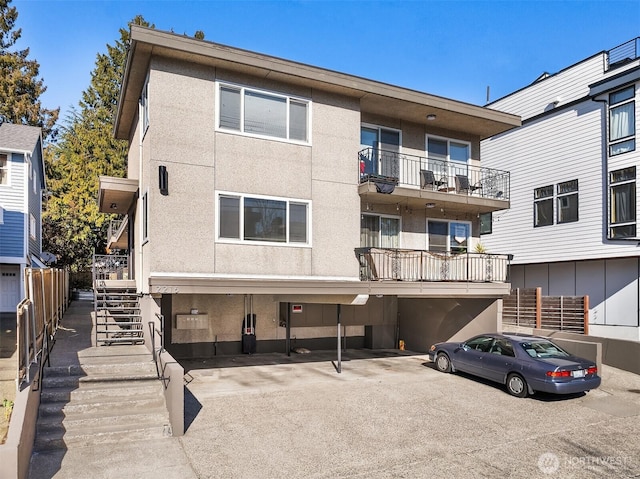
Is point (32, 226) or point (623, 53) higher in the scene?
point (623, 53)

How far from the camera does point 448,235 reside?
56.6ft

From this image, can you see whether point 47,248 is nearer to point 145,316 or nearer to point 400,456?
point 145,316

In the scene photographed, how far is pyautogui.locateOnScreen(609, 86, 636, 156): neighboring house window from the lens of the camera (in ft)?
58.0

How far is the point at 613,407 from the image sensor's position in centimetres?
1130

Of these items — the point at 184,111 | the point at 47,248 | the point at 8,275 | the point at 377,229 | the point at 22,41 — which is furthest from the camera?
the point at 22,41

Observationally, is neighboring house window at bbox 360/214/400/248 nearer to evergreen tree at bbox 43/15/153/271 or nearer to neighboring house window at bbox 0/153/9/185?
neighboring house window at bbox 0/153/9/185

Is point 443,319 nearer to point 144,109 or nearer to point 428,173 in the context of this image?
point 428,173

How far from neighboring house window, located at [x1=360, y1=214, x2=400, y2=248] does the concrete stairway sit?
26.2 feet

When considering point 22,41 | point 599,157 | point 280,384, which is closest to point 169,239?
point 280,384

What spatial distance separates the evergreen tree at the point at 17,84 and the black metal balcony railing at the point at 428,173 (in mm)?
30831

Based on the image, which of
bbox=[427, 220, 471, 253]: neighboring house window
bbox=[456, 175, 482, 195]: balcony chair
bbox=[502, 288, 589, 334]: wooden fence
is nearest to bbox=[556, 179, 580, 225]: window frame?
bbox=[502, 288, 589, 334]: wooden fence

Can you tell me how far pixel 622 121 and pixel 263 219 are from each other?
14.4 metres

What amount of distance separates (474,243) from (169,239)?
10878 millimetres

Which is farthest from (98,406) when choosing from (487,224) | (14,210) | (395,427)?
(487,224)
